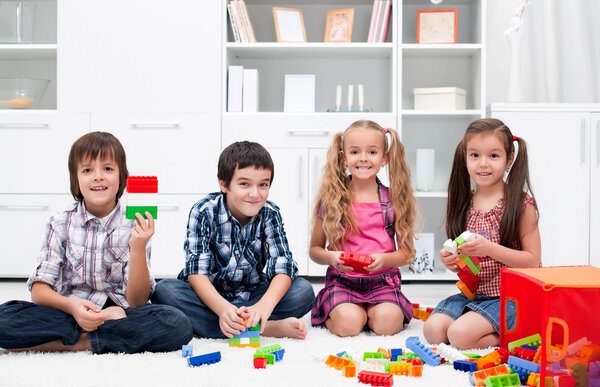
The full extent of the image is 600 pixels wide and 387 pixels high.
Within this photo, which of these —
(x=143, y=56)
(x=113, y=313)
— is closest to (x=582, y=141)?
(x=143, y=56)

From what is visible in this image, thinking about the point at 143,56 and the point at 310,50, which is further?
the point at 310,50

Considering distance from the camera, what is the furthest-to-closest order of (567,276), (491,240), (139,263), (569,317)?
1. (491,240)
2. (139,263)
3. (567,276)
4. (569,317)

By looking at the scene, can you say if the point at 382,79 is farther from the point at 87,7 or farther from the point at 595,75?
the point at 87,7

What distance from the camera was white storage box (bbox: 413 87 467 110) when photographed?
9.11 ft

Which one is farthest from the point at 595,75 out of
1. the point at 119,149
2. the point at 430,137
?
the point at 119,149

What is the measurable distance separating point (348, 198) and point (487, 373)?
79cm

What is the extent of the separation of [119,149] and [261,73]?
1.70 m

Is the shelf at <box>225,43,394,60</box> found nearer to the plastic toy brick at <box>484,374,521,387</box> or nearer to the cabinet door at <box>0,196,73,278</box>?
the cabinet door at <box>0,196,73,278</box>

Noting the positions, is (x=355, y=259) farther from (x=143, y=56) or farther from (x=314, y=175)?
(x=143, y=56)

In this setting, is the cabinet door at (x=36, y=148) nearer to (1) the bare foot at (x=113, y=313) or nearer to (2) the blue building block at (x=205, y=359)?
(1) the bare foot at (x=113, y=313)

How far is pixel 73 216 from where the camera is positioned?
4.96 ft

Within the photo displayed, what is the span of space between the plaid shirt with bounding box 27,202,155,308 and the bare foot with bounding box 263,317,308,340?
40 centimetres

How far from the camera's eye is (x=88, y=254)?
1484mm

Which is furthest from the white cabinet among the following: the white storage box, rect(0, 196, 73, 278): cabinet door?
rect(0, 196, 73, 278): cabinet door
